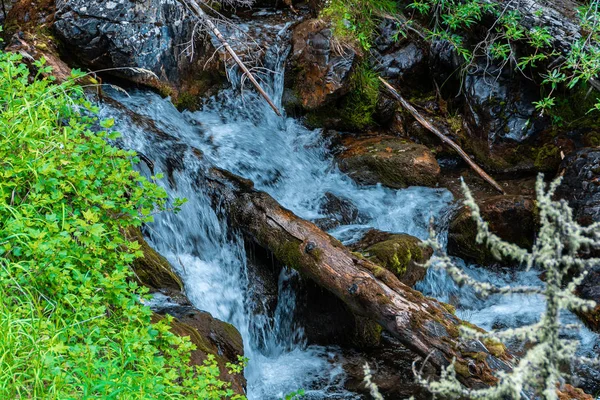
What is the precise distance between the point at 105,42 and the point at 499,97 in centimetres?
526

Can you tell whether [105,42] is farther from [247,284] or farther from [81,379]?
[81,379]

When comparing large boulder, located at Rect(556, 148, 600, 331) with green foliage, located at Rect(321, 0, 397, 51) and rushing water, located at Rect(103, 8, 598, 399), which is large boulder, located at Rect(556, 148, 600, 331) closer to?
rushing water, located at Rect(103, 8, 598, 399)

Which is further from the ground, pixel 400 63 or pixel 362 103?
pixel 400 63

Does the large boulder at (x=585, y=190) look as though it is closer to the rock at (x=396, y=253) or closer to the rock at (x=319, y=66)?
the rock at (x=396, y=253)

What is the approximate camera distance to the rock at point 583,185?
6586 mm

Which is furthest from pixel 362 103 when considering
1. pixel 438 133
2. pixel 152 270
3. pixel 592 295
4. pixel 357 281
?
pixel 152 270

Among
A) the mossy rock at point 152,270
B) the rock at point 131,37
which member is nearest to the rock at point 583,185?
the mossy rock at point 152,270

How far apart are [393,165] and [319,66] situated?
175 cm

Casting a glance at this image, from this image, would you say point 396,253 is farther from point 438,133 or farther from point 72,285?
point 72,285

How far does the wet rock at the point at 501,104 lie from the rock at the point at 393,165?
100 cm

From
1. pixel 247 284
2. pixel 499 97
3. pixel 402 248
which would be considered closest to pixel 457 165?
pixel 499 97

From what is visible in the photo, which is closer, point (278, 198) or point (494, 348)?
point (494, 348)

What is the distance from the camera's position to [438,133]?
26.8 feet

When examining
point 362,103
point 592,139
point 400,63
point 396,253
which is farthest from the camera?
point 400,63
